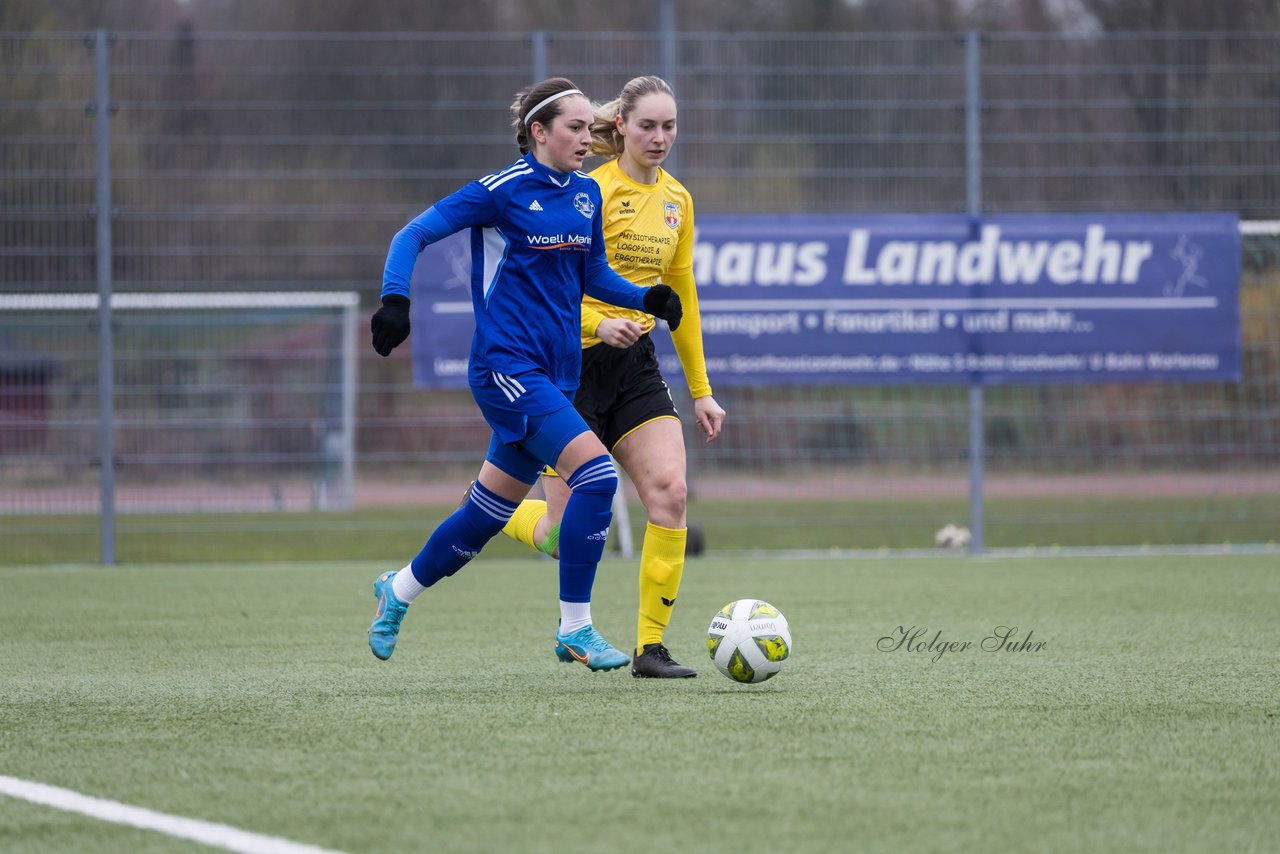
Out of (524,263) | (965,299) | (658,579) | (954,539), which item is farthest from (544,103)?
(954,539)

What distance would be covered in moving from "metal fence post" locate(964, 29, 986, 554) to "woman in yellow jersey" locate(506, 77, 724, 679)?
5254 millimetres

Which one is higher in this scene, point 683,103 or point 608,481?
point 683,103

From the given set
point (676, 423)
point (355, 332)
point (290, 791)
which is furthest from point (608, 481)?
point (355, 332)

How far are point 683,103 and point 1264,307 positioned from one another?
4.01 meters

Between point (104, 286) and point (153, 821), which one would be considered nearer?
point (153, 821)

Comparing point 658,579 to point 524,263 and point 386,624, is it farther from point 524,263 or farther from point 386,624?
point 524,263

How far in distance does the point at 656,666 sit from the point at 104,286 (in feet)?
21.3

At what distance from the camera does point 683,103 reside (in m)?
10.7

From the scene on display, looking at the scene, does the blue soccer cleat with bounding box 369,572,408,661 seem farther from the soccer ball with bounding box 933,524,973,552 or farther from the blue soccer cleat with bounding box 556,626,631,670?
the soccer ball with bounding box 933,524,973,552

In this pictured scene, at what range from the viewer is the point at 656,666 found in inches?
207

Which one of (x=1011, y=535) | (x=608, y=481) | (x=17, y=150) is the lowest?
(x=1011, y=535)

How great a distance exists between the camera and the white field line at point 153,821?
2.93m

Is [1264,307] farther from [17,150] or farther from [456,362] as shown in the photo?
[17,150]

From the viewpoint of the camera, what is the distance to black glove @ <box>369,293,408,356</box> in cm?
457
